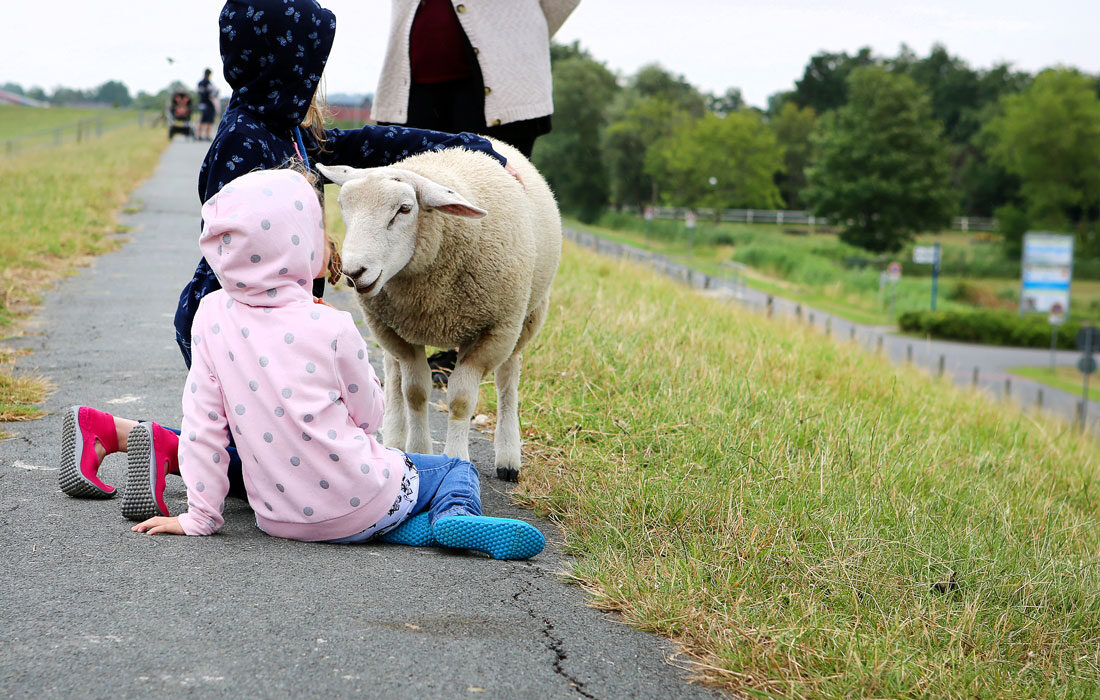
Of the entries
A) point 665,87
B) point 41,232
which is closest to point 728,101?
point 665,87

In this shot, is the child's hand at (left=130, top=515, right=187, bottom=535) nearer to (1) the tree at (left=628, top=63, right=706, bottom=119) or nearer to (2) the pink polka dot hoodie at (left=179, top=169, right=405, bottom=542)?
(2) the pink polka dot hoodie at (left=179, top=169, right=405, bottom=542)

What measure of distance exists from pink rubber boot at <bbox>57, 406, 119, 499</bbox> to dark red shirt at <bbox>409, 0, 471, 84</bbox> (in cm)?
243

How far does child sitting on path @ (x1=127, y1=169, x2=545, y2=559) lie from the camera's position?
288 centimetres

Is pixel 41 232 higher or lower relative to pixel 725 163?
lower

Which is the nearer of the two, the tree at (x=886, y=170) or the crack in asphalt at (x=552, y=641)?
the crack in asphalt at (x=552, y=641)

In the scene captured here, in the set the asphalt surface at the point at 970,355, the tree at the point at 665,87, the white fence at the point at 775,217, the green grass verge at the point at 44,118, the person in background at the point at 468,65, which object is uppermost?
the tree at the point at 665,87

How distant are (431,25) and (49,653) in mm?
3534

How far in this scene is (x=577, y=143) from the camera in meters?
74.4

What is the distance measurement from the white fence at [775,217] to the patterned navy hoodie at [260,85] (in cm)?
7230

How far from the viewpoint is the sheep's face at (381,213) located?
3.33m

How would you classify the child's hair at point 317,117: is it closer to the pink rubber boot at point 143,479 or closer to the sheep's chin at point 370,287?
the sheep's chin at point 370,287

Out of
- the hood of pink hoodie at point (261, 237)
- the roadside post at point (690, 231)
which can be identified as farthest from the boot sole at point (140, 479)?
the roadside post at point (690, 231)

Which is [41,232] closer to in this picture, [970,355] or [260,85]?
[260,85]

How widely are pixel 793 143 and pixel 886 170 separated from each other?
93.8 feet
